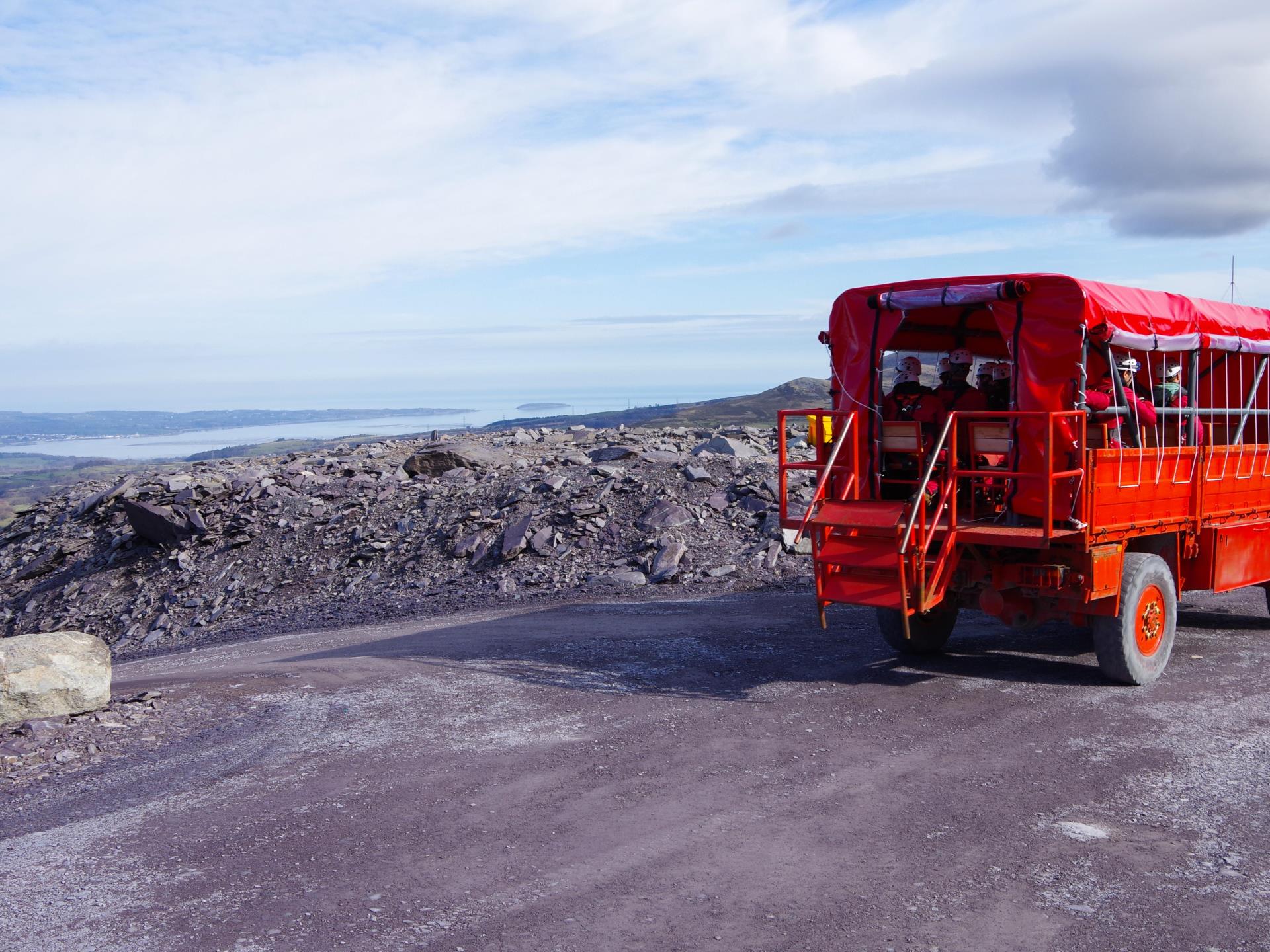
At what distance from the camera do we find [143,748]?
7.82 metres

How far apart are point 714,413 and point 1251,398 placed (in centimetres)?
8242

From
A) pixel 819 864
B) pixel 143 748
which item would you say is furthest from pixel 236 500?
pixel 819 864

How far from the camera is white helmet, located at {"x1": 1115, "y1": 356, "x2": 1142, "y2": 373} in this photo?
353 inches

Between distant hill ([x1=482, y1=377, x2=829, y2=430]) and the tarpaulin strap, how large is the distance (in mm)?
58461

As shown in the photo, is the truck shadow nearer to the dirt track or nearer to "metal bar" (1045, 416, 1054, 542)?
the dirt track

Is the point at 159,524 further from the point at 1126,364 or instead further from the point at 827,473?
the point at 1126,364

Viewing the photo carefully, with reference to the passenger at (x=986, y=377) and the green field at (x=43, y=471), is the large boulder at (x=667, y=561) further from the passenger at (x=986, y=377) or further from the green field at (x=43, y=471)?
the green field at (x=43, y=471)

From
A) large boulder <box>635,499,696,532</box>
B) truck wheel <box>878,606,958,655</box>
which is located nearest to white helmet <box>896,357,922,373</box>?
truck wheel <box>878,606,958,655</box>

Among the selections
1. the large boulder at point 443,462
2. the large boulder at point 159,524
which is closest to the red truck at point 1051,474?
the large boulder at point 443,462

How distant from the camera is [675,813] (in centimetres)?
630

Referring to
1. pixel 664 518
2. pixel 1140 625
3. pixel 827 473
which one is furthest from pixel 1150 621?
pixel 664 518

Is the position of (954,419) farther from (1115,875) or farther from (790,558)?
(790,558)

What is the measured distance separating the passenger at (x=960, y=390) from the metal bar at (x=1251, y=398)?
119 inches

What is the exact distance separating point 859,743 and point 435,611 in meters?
8.68
